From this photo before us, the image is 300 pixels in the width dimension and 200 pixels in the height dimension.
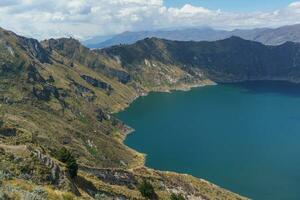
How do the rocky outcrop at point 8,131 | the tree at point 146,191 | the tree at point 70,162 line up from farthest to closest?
the rocky outcrop at point 8,131 → the tree at point 146,191 → the tree at point 70,162

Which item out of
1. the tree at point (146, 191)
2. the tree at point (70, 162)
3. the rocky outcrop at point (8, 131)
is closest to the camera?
the tree at point (70, 162)

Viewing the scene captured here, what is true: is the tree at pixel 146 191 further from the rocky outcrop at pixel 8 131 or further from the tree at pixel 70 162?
the rocky outcrop at pixel 8 131

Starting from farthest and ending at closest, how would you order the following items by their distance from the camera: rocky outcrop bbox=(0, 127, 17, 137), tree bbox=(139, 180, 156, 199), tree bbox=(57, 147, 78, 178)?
rocky outcrop bbox=(0, 127, 17, 137)
tree bbox=(139, 180, 156, 199)
tree bbox=(57, 147, 78, 178)

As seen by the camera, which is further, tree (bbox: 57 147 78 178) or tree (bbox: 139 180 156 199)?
tree (bbox: 139 180 156 199)

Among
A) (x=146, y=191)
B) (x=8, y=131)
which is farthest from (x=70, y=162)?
(x=8, y=131)

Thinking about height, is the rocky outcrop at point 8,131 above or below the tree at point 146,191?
above

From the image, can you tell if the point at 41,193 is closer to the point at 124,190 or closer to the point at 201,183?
the point at 124,190

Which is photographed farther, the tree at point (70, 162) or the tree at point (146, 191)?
the tree at point (146, 191)

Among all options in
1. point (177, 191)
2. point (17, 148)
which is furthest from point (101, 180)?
point (17, 148)

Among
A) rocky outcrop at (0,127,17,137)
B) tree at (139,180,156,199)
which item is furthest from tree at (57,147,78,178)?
rocky outcrop at (0,127,17,137)

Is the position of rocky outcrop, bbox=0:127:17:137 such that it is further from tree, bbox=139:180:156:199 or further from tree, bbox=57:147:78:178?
tree, bbox=139:180:156:199

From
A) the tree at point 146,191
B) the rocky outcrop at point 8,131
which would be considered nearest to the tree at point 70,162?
the tree at point 146,191

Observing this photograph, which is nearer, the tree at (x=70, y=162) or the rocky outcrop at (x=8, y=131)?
the tree at (x=70, y=162)

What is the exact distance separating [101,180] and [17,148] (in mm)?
35917
